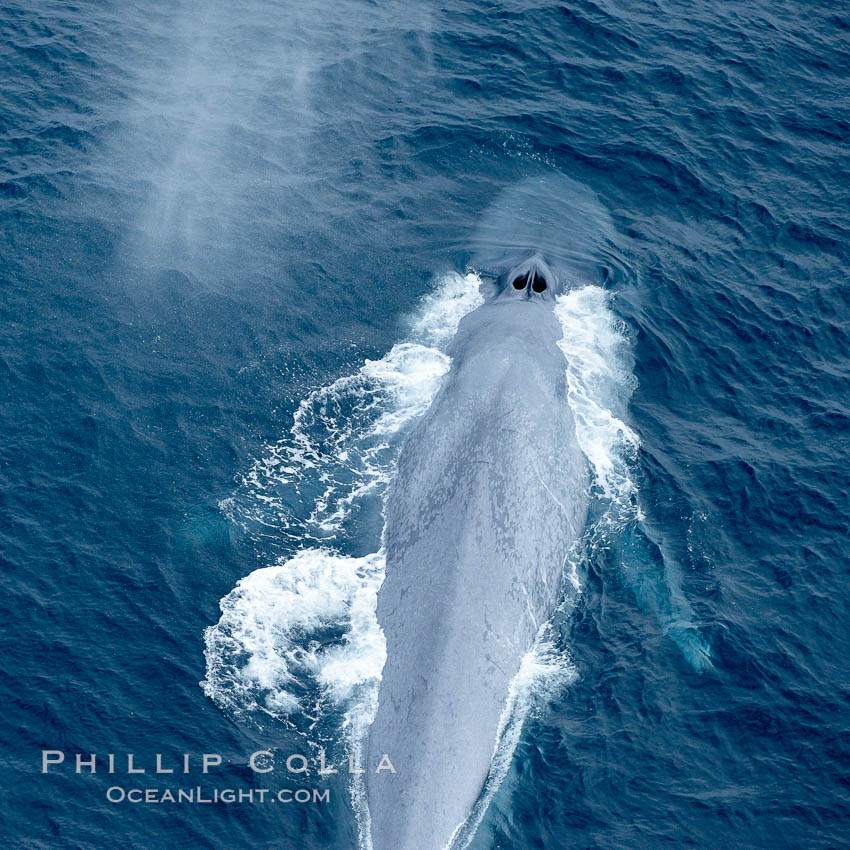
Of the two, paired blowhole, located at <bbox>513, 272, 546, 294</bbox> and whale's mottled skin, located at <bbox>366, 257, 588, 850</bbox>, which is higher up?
paired blowhole, located at <bbox>513, 272, 546, 294</bbox>

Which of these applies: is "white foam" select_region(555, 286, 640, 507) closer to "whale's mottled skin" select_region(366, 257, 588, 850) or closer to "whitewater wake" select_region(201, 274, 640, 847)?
"whitewater wake" select_region(201, 274, 640, 847)

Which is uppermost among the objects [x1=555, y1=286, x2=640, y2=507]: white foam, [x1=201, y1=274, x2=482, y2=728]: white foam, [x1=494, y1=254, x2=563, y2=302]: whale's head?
[x1=494, y1=254, x2=563, y2=302]: whale's head

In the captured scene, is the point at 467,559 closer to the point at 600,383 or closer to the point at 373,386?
the point at 373,386

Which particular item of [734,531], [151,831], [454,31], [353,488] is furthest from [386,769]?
[454,31]

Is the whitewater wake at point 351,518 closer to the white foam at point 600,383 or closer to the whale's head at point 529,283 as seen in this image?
the white foam at point 600,383

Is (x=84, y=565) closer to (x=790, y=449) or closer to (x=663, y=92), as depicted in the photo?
(x=790, y=449)

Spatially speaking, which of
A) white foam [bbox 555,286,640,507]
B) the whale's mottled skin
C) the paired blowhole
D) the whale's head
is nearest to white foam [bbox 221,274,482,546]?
the whale's mottled skin

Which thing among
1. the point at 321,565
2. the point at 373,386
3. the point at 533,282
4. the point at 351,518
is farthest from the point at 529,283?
the point at 321,565
